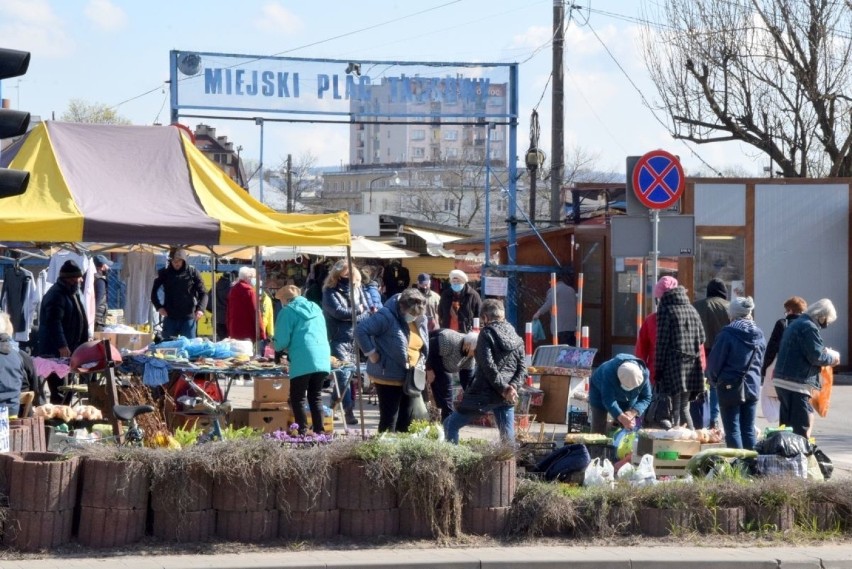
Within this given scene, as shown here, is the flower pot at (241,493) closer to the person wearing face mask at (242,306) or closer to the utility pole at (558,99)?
the person wearing face mask at (242,306)

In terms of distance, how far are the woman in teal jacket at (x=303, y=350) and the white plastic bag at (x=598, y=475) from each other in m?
3.39

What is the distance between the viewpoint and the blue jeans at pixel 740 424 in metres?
11.6

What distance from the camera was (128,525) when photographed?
7.80 metres

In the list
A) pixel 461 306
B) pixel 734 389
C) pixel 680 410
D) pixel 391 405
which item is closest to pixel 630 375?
pixel 680 410

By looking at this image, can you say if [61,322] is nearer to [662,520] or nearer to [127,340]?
[127,340]

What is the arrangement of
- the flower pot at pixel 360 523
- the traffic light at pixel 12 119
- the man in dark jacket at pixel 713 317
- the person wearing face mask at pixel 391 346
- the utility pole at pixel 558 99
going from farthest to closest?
the utility pole at pixel 558 99 → the man in dark jacket at pixel 713 317 → the person wearing face mask at pixel 391 346 → the flower pot at pixel 360 523 → the traffic light at pixel 12 119

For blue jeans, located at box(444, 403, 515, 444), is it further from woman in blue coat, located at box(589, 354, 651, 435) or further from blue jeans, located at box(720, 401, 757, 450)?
blue jeans, located at box(720, 401, 757, 450)

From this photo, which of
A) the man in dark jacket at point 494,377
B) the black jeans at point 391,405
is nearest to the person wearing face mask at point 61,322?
the black jeans at point 391,405

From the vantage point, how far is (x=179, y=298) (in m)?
16.5

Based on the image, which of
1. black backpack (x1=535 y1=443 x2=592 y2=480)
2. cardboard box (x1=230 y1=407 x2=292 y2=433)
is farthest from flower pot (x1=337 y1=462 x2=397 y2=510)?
cardboard box (x1=230 y1=407 x2=292 y2=433)

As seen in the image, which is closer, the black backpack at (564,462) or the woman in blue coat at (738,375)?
the black backpack at (564,462)

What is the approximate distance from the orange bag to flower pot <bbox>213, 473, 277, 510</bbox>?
6.42m

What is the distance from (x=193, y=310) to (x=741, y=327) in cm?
773

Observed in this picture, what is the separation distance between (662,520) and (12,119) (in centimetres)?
491
